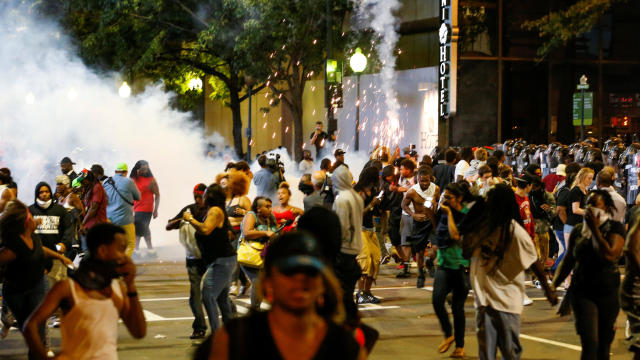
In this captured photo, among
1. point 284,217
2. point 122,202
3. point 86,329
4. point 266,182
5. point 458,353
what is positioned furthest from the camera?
point 266,182

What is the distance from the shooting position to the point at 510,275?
6.88 meters

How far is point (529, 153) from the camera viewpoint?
2014cm

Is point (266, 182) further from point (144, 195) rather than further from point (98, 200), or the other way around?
point (98, 200)

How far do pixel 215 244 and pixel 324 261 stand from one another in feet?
18.7

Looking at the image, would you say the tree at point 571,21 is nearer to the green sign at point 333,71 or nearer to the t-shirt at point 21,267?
the green sign at point 333,71

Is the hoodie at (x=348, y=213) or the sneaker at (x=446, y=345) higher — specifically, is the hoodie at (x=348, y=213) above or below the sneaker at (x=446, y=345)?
above

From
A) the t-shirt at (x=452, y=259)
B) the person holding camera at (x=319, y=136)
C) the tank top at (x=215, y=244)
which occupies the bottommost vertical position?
the t-shirt at (x=452, y=259)

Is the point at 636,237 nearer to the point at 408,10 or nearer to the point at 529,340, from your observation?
the point at 529,340

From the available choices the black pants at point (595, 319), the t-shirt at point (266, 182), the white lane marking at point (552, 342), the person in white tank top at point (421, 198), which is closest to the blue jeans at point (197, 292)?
the white lane marking at point (552, 342)

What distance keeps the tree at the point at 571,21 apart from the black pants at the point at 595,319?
67.0 ft

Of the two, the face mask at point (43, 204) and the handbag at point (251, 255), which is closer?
the face mask at point (43, 204)

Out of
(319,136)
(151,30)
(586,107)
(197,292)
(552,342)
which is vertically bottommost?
(552,342)

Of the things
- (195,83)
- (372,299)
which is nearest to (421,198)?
(372,299)

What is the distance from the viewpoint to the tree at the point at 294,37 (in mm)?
26391
